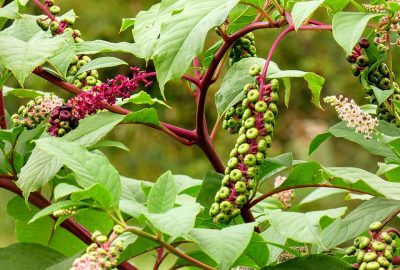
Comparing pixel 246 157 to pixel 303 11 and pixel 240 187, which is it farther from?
pixel 303 11

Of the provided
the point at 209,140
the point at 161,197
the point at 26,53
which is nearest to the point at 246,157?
the point at 161,197

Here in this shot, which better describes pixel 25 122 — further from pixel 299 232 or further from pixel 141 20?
pixel 299 232

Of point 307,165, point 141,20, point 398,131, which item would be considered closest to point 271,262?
point 307,165

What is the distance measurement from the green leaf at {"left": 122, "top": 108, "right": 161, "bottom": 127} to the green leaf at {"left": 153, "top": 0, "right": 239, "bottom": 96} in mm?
98

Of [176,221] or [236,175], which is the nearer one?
[176,221]

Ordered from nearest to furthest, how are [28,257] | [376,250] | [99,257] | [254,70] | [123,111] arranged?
[99,257] → [376,250] → [254,70] → [123,111] → [28,257]

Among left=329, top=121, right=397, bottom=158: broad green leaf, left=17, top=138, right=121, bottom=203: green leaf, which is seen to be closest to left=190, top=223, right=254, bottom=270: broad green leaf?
left=17, top=138, right=121, bottom=203: green leaf

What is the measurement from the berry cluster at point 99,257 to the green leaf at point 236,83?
32cm

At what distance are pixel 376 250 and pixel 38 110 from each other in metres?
0.52

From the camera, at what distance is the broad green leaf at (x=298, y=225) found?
0.89 m

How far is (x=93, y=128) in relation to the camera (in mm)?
1081

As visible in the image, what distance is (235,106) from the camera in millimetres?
1091

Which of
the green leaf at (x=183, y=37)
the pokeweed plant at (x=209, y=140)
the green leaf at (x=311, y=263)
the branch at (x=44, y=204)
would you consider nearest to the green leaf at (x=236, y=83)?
the pokeweed plant at (x=209, y=140)

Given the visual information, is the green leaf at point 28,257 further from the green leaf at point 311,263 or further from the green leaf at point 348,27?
the green leaf at point 348,27
